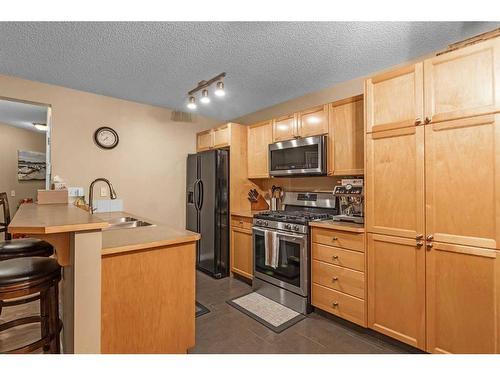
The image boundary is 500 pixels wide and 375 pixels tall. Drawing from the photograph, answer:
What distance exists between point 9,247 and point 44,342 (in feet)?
2.77

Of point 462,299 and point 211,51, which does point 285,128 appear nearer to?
point 211,51

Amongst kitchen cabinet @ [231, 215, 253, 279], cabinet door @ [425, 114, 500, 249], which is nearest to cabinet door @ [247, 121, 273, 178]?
kitchen cabinet @ [231, 215, 253, 279]

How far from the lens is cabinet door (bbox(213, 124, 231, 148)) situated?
137 inches

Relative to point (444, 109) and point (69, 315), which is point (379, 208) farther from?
point (69, 315)

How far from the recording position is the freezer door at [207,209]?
11.1ft

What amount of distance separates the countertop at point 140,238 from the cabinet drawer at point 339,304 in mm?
1352

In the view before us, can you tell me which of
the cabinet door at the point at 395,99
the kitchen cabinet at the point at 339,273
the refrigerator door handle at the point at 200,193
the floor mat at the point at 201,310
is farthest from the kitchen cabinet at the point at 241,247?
the cabinet door at the point at 395,99

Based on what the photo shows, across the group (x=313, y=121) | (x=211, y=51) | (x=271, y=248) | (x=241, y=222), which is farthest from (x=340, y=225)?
(x=211, y=51)

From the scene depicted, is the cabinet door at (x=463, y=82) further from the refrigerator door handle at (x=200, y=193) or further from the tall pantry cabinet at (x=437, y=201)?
the refrigerator door handle at (x=200, y=193)

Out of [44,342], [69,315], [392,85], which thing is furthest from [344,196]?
[44,342]

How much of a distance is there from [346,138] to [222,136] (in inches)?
68.6

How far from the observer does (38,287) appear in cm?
136

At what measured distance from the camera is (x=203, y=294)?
283 cm

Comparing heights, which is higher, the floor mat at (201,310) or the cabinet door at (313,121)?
the cabinet door at (313,121)
